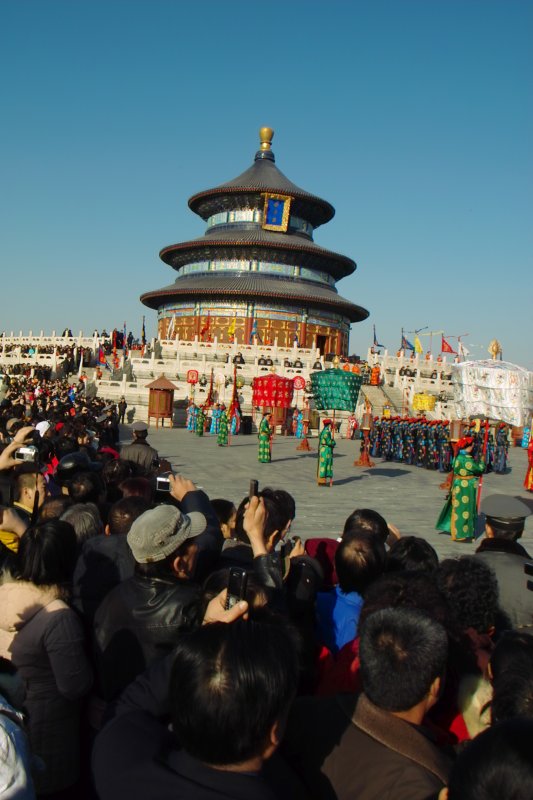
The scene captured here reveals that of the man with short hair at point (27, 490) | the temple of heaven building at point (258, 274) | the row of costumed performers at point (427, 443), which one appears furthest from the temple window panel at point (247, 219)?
the man with short hair at point (27, 490)

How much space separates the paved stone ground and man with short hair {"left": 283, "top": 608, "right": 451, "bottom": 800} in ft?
23.3

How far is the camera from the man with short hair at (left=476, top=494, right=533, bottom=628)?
3.62 meters

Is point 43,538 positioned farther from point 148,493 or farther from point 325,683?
point 148,493

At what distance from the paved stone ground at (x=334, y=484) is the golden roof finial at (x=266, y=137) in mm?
30124

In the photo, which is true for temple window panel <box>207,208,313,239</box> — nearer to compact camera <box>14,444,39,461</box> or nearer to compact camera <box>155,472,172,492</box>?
compact camera <box>14,444,39,461</box>

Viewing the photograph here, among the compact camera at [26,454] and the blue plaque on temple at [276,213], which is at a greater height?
the blue plaque on temple at [276,213]

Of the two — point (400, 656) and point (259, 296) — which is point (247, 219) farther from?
point (400, 656)

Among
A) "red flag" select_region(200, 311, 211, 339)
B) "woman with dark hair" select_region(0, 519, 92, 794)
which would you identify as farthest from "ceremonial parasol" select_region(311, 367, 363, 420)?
"red flag" select_region(200, 311, 211, 339)

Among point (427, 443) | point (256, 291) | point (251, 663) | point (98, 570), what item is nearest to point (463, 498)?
point (98, 570)

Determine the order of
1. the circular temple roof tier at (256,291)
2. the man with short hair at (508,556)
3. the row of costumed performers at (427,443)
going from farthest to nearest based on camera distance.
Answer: the circular temple roof tier at (256,291)
the row of costumed performers at (427,443)
the man with short hair at (508,556)

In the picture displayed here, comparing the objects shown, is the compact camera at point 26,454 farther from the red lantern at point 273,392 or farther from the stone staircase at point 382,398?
the stone staircase at point 382,398

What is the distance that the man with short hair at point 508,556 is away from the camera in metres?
3.62

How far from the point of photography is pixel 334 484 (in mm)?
15750

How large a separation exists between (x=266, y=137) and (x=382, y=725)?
1991 inches
